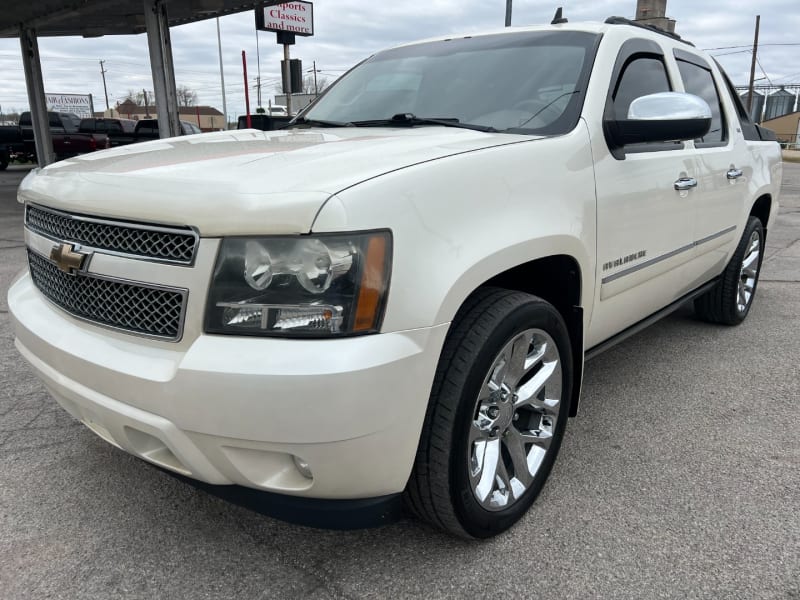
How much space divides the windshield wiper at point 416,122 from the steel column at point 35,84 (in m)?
15.4

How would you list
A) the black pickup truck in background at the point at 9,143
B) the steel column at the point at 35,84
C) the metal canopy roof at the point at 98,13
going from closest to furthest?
the metal canopy roof at the point at 98,13 < the steel column at the point at 35,84 < the black pickup truck in background at the point at 9,143

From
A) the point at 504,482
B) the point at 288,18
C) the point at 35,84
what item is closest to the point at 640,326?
the point at 504,482

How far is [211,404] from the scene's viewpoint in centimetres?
155

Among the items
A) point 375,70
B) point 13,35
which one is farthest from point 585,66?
point 13,35

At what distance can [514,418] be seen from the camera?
7.16 feet

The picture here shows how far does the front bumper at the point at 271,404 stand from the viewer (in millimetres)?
1504

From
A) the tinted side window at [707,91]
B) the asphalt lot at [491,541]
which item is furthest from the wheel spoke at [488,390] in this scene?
the tinted side window at [707,91]

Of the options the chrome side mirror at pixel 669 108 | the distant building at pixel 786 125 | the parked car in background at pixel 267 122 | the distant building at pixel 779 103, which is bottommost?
the distant building at pixel 786 125

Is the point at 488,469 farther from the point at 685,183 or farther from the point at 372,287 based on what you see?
the point at 685,183

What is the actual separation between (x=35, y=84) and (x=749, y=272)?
1648 cm

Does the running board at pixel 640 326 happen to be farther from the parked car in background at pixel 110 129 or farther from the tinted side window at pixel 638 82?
the parked car in background at pixel 110 129

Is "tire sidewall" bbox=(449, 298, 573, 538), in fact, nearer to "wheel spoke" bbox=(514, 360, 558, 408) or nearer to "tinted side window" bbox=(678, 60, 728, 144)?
"wheel spoke" bbox=(514, 360, 558, 408)

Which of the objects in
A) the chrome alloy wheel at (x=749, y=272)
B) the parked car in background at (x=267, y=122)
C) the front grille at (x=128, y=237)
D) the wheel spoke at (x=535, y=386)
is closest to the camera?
the front grille at (x=128, y=237)

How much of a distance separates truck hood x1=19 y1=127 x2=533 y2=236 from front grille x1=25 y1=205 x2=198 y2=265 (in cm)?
3
